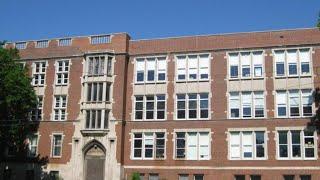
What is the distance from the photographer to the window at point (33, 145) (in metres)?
52.5

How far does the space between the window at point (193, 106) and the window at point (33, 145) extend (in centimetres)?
1512

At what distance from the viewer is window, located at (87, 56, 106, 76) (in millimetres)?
51250

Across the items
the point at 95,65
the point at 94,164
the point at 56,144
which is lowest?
the point at 94,164

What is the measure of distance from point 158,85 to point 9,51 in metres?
14.8

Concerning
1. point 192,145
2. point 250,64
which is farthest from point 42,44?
point 250,64

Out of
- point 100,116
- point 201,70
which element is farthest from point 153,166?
point 201,70

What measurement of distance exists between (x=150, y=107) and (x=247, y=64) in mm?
10114

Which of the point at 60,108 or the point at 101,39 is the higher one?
the point at 101,39

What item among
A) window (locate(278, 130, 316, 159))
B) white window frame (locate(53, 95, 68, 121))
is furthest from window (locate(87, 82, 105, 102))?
window (locate(278, 130, 316, 159))

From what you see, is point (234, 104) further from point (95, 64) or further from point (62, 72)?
point (62, 72)

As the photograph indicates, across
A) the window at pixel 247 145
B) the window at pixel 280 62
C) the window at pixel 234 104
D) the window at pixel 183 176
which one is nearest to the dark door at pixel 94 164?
the window at pixel 183 176

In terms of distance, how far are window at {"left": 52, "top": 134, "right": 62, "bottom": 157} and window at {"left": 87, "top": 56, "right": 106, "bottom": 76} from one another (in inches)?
282

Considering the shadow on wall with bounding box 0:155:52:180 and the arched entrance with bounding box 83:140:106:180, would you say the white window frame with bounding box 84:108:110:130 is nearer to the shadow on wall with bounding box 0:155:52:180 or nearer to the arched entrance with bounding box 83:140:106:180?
the arched entrance with bounding box 83:140:106:180

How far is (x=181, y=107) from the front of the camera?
49031mm
